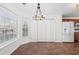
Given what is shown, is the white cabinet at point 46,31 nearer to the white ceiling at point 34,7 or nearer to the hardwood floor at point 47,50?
the white ceiling at point 34,7

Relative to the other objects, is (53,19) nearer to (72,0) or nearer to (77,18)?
(77,18)

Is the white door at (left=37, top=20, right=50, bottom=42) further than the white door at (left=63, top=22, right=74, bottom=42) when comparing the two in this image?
Yes

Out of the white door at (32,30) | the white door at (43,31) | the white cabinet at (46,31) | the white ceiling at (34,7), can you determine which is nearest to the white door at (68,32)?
the white ceiling at (34,7)

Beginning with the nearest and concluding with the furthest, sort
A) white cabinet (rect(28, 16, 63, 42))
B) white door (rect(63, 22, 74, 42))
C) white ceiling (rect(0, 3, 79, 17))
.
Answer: white ceiling (rect(0, 3, 79, 17)) → white door (rect(63, 22, 74, 42)) → white cabinet (rect(28, 16, 63, 42))

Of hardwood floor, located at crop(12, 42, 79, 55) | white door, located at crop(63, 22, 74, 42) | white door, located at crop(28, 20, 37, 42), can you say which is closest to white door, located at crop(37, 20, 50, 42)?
white door, located at crop(28, 20, 37, 42)

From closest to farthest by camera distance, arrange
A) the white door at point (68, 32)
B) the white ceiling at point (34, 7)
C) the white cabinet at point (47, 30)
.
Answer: the white ceiling at point (34, 7) < the white door at point (68, 32) < the white cabinet at point (47, 30)

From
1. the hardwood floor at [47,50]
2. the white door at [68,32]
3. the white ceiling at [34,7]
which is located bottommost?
the hardwood floor at [47,50]

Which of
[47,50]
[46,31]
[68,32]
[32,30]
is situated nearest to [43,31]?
[46,31]

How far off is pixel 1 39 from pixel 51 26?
449 centimetres

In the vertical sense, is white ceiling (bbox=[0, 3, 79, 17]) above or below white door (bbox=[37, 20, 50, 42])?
above

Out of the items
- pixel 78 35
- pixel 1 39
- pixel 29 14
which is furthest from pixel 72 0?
pixel 78 35

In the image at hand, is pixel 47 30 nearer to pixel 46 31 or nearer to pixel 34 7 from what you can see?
pixel 46 31

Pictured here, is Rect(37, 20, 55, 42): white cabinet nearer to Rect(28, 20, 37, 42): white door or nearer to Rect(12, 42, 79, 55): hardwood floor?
Rect(28, 20, 37, 42): white door

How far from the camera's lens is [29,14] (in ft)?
24.1
